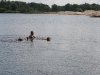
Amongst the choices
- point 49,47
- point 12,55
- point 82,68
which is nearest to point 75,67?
point 82,68

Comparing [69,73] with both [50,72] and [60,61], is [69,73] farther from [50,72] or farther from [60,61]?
[60,61]

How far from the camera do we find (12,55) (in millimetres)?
38500

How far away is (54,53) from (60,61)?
5.37m

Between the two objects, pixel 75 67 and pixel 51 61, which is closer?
pixel 75 67

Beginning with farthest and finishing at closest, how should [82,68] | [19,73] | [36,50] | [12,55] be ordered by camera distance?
[36,50]
[12,55]
[82,68]
[19,73]

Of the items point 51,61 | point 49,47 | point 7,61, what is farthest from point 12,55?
point 49,47

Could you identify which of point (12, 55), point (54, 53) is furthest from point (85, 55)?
point (12, 55)

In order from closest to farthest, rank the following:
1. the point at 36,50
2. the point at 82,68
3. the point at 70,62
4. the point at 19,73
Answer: the point at 19,73 → the point at 82,68 → the point at 70,62 → the point at 36,50

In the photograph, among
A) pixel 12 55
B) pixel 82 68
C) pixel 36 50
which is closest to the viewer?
pixel 82 68

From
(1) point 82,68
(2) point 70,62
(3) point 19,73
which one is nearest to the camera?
(3) point 19,73

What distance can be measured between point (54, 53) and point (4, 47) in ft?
30.5

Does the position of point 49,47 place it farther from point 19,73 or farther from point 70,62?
point 19,73

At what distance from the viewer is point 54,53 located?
40.4 meters

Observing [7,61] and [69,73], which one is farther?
[7,61]
